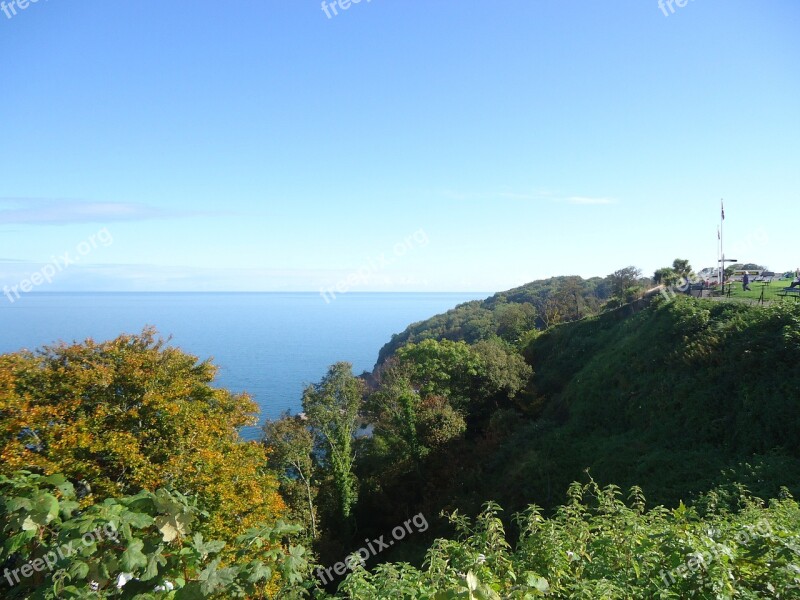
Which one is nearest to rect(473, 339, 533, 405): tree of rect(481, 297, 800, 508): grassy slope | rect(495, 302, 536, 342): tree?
rect(481, 297, 800, 508): grassy slope

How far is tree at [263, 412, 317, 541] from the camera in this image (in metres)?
17.4

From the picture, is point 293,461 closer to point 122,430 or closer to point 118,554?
point 122,430

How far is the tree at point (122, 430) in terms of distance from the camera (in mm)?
8305

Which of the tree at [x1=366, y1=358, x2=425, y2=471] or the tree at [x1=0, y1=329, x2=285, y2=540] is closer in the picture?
the tree at [x1=0, y1=329, x2=285, y2=540]

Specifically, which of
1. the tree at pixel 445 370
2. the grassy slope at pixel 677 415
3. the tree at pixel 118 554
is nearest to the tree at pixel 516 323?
the tree at pixel 445 370

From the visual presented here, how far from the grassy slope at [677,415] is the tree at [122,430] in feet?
32.4

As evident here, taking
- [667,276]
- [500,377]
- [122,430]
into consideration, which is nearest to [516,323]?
[667,276]

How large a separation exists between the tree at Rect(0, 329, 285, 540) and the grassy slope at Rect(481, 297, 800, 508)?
9874mm

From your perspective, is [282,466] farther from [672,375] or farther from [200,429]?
[672,375]

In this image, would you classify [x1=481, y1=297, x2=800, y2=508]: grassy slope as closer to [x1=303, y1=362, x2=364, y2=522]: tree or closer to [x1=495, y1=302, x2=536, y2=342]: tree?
[x1=303, y1=362, x2=364, y2=522]: tree

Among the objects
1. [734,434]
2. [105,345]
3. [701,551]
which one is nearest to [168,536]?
[701,551]

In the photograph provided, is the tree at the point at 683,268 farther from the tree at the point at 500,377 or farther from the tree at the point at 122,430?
the tree at the point at 122,430

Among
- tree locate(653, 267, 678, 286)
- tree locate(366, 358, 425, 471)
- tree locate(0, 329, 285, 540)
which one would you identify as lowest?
tree locate(366, 358, 425, 471)

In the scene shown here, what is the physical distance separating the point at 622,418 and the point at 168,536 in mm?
17671
